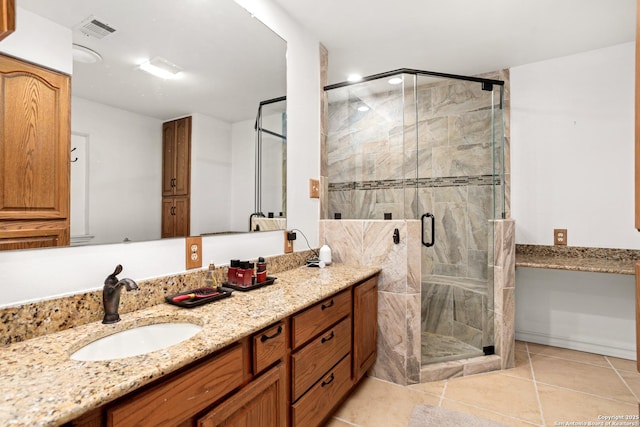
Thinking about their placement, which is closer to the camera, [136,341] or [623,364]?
[136,341]

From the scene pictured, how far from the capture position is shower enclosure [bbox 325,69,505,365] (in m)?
2.43

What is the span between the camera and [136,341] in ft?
3.83

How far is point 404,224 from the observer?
2.18m

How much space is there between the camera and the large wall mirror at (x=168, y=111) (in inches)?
47.1

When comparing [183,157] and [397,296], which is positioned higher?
[183,157]

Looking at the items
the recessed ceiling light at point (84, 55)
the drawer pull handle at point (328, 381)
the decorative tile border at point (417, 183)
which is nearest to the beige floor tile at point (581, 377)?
the decorative tile border at point (417, 183)

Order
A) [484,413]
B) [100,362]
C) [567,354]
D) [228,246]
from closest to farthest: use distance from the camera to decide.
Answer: [100,362] < [228,246] < [484,413] < [567,354]

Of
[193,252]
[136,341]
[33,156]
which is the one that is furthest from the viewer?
[193,252]

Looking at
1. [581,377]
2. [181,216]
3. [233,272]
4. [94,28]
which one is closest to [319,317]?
[233,272]

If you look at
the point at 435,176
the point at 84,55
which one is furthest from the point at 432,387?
the point at 84,55

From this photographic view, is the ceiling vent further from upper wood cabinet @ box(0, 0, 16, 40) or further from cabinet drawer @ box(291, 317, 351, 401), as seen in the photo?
cabinet drawer @ box(291, 317, 351, 401)

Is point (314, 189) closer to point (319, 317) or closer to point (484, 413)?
point (319, 317)

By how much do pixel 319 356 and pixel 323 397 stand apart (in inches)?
9.0

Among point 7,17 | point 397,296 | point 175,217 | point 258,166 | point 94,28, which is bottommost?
point 397,296
